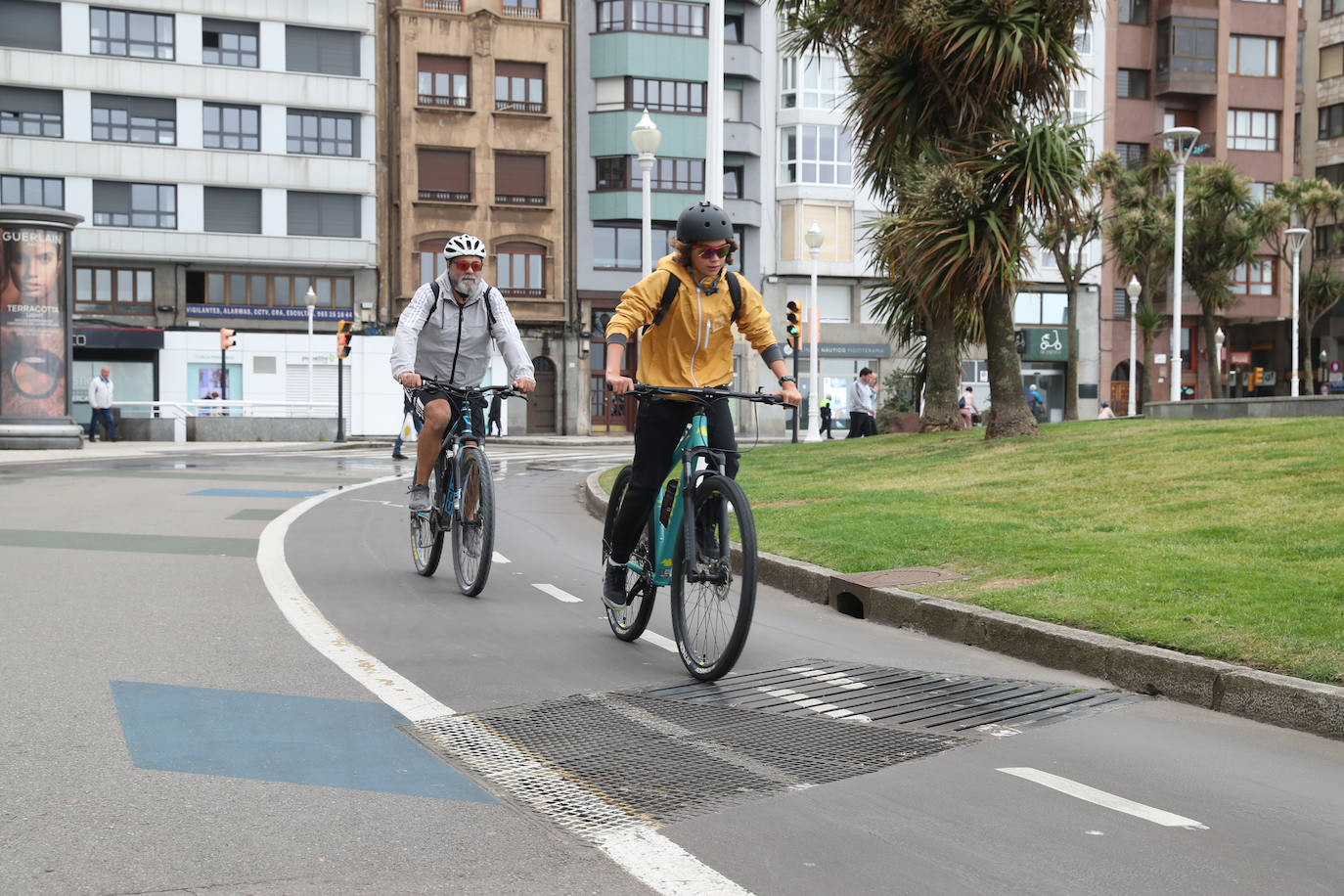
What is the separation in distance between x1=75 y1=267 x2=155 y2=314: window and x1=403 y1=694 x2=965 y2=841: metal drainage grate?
152 feet

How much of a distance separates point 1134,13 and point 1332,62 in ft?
44.6

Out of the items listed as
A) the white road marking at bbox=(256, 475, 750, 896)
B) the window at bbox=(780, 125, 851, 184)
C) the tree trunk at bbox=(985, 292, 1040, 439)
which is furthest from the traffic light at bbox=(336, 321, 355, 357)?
the white road marking at bbox=(256, 475, 750, 896)

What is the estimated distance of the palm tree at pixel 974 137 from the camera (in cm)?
1775

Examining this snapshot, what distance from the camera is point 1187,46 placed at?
6025 centimetres

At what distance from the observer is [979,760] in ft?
15.2

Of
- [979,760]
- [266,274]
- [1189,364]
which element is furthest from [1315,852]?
[1189,364]

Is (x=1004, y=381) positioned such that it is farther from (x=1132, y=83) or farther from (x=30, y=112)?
(x=1132, y=83)

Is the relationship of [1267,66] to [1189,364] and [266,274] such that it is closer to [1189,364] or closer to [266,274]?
[1189,364]

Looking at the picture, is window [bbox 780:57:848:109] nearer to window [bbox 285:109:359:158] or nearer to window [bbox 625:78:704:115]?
window [bbox 625:78:704:115]

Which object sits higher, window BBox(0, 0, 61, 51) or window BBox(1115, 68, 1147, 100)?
window BBox(1115, 68, 1147, 100)

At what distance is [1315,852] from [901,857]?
1130 millimetres

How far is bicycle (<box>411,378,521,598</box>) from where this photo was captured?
317 inches

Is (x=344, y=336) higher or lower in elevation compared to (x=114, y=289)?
lower

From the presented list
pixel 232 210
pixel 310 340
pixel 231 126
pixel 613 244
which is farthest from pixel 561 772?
pixel 613 244
